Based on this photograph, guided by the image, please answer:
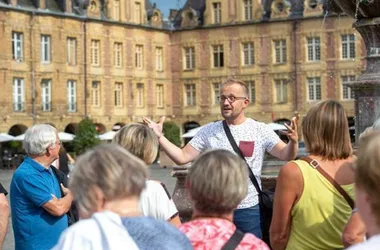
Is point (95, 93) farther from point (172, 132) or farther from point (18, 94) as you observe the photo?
point (18, 94)

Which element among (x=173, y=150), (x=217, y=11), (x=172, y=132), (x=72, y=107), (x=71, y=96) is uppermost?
(x=217, y=11)

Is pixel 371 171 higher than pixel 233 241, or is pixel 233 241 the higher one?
pixel 371 171

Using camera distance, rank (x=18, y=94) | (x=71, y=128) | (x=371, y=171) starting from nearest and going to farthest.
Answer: (x=371, y=171) → (x=18, y=94) → (x=71, y=128)

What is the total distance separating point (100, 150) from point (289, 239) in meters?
1.65

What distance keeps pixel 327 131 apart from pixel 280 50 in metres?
44.8

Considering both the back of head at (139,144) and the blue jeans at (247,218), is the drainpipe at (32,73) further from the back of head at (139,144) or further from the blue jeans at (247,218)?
the back of head at (139,144)

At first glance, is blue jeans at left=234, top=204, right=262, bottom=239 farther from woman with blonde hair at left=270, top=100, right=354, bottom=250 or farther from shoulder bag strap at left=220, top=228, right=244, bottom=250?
shoulder bag strap at left=220, top=228, right=244, bottom=250

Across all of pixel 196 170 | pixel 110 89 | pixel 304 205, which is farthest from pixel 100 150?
pixel 110 89

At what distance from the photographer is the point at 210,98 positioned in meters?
51.9

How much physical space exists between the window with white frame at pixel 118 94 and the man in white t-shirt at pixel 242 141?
44101 mm

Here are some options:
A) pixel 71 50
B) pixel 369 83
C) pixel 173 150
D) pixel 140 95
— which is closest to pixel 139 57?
pixel 140 95

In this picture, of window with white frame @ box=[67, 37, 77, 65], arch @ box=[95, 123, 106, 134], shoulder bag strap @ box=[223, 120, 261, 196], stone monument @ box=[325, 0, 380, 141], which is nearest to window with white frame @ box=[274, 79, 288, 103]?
arch @ box=[95, 123, 106, 134]

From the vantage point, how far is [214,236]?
3.65 meters

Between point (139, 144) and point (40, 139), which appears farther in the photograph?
point (40, 139)
